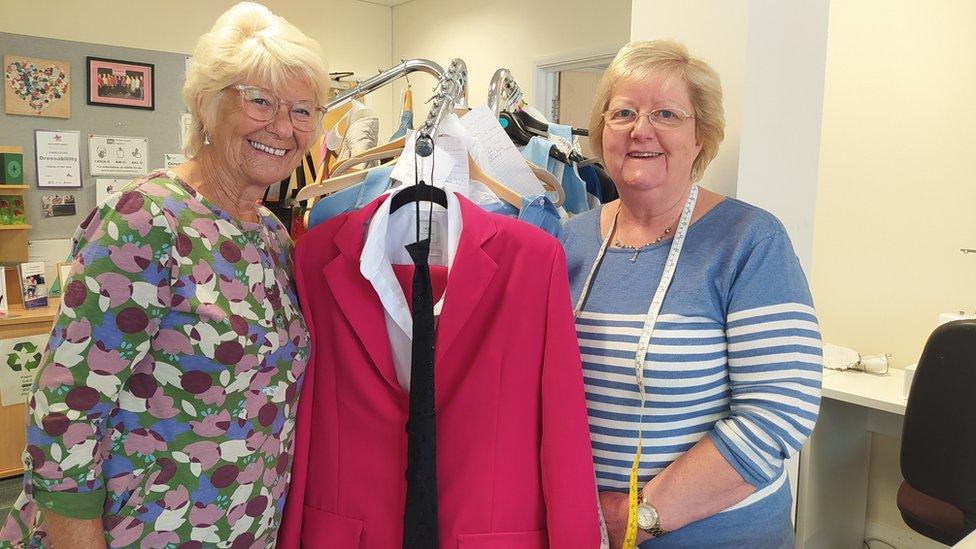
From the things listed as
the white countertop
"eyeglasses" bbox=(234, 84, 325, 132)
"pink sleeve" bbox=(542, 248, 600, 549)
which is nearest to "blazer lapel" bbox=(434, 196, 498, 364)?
"pink sleeve" bbox=(542, 248, 600, 549)

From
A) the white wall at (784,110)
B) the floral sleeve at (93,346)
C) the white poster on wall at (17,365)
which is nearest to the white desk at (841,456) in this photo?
the white wall at (784,110)

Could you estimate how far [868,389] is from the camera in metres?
2.69

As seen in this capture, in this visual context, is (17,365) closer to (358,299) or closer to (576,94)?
(358,299)

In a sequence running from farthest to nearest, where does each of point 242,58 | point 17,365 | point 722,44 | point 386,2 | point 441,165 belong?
point 386,2
point 17,365
point 722,44
point 441,165
point 242,58

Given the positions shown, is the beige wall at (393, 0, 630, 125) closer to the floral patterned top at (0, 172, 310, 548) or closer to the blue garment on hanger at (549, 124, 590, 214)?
the blue garment on hanger at (549, 124, 590, 214)

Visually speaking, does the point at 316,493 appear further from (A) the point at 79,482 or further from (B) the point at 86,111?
(B) the point at 86,111

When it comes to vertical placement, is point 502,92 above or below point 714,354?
above

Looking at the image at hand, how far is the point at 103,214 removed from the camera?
1.00 m

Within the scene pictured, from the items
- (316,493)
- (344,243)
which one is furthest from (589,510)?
(344,243)

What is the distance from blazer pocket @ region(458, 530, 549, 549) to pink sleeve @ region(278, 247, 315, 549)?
0.31 m

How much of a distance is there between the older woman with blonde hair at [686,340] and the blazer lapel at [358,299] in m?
0.37

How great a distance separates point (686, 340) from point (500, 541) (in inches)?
18.3

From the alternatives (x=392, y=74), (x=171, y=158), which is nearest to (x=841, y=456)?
(x=392, y=74)

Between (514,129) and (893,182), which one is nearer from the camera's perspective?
(514,129)
